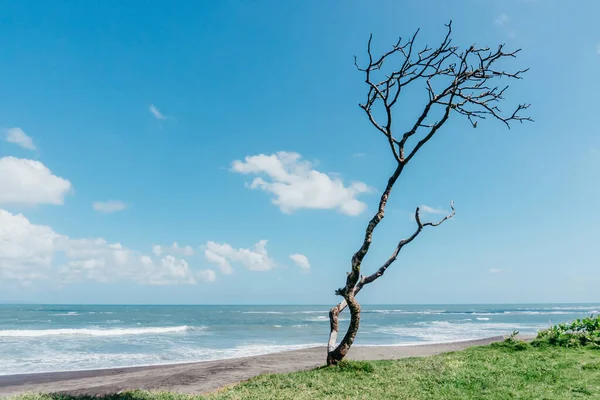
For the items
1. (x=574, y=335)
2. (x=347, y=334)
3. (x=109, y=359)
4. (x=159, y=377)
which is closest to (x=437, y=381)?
(x=347, y=334)

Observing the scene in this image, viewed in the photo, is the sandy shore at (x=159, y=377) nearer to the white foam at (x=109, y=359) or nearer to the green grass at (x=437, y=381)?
the white foam at (x=109, y=359)

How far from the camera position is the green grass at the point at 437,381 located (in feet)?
24.4

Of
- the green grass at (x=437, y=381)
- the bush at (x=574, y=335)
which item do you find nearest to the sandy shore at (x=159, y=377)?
the green grass at (x=437, y=381)

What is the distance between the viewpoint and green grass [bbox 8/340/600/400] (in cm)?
744

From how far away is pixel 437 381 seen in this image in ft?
27.6

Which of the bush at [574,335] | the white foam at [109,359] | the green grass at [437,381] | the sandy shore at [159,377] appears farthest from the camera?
the white foam at [109,359]

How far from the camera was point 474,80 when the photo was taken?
1033 cm

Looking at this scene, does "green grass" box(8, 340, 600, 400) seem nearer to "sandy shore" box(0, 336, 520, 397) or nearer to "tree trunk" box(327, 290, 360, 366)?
"tree trunk" box(327, 290, 360, 366)

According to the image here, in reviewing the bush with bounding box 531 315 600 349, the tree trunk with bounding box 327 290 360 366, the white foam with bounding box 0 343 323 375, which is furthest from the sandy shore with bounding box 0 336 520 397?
the bush with bounding box 531 315 600 349

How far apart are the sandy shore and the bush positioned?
8409 millimetres

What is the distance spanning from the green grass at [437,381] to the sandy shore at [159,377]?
17.5 ft

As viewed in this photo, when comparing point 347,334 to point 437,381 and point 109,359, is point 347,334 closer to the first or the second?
point 437,381

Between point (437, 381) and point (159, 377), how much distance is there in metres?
10.7

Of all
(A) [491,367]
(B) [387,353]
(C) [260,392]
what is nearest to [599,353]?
(A) [491,367]
